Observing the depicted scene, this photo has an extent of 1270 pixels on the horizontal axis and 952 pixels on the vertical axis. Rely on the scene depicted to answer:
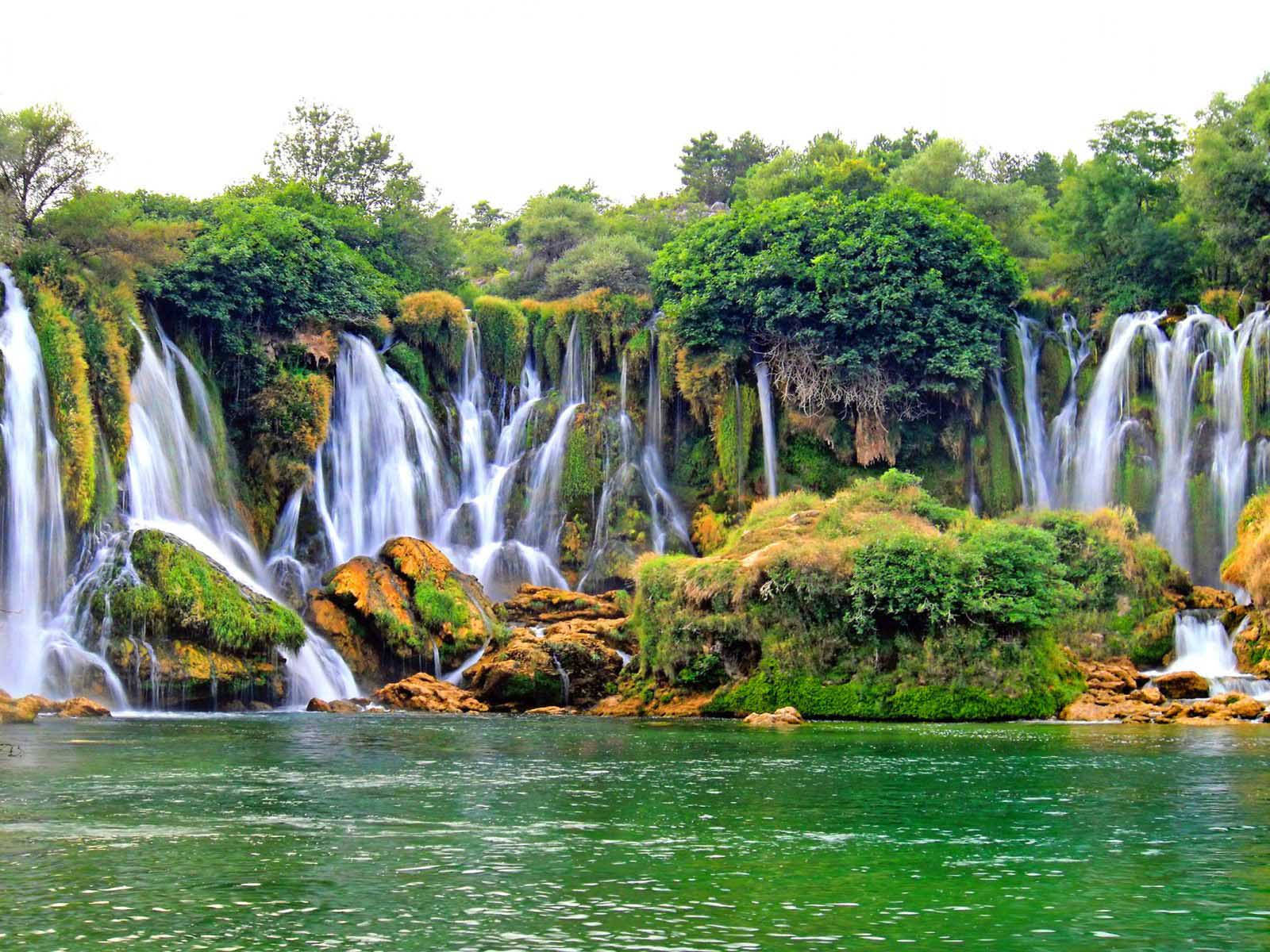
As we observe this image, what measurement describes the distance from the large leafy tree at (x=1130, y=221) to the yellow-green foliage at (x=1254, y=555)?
12.9 metres

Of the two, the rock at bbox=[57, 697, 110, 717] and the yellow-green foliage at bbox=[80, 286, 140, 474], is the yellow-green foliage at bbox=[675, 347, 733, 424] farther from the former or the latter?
the rock at bbox=[57, 697, 110, 717]

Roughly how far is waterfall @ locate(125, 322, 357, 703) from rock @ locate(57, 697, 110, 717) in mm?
5423

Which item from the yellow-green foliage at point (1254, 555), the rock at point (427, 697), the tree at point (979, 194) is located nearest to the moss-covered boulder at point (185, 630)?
the rock at point (427, 697)

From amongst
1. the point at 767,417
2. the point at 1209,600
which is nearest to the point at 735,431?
the point at 767,417

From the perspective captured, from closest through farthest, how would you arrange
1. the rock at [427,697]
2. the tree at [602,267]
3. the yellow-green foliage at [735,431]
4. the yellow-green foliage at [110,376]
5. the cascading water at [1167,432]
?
the rock at [427,697] < the yellow-green foliage at [110,376] < the cascading water at [1167,432] < the yellow-green foliage at [735,431] < the tree at [602,267]

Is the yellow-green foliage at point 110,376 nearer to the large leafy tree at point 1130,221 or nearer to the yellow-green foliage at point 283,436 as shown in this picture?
the yellow-green foliage at point 283,436

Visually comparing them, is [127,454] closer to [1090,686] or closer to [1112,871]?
[1090,686]

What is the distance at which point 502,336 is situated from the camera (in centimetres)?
5150

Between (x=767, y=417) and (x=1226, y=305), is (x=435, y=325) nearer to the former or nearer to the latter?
(x=767, y=417)

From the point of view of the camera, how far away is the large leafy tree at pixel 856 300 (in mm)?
47531

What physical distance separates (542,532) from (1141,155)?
2522 cm

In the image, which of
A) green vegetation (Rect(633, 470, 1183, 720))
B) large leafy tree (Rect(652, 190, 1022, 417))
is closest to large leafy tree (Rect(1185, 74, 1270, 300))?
large leafy tree (Rect(652, 190, 1022, 417))

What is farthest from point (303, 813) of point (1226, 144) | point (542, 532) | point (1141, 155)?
point (1141, 155)

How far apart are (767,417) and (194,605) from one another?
2086 cm
